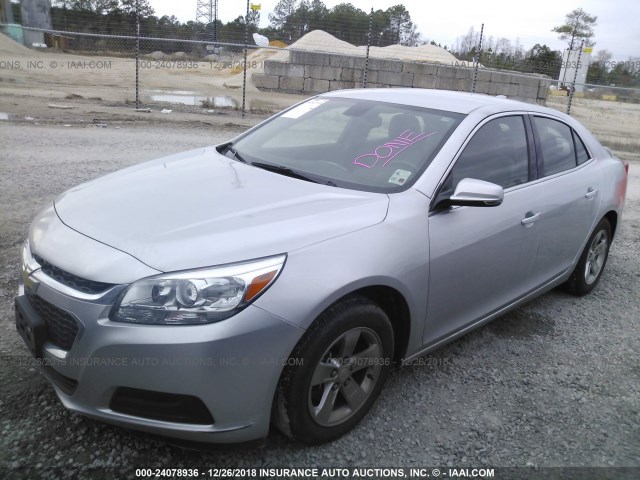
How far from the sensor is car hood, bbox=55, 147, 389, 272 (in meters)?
2.31

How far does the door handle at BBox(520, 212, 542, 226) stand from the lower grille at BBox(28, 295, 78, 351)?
2.63m

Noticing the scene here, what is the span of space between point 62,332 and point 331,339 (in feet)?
3.70

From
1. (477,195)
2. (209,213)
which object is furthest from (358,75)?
(209,213)

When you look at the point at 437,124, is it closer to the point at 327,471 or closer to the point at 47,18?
the point at 327,471

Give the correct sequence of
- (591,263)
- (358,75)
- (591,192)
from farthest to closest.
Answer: (358,75)
(591,263)
(591,192)

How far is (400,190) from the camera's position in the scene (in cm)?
295

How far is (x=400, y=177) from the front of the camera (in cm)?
306

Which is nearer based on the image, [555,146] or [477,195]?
[477,195]

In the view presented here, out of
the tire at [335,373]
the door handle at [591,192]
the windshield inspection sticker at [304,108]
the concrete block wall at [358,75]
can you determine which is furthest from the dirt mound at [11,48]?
the tire at [335,373]

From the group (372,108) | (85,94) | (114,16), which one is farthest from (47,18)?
(372,108)

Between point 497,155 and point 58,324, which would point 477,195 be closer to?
point 497,155

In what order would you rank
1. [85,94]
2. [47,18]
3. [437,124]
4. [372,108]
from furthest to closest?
[47,18] < [85,94] < [372,108] < [437,124]

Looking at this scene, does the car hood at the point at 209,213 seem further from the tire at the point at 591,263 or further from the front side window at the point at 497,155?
the tire at the point at 591,263

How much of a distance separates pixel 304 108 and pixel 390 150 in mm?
1054
